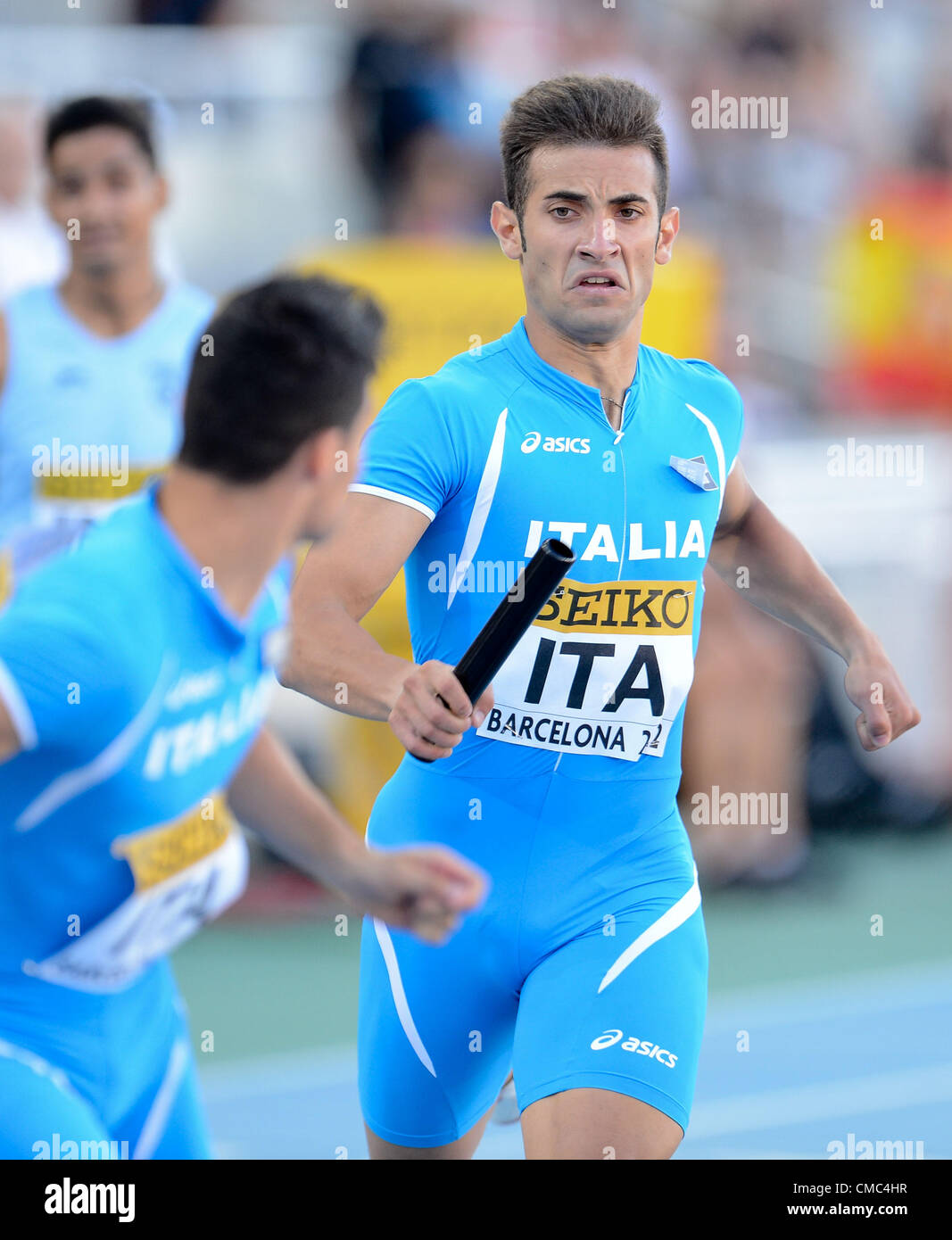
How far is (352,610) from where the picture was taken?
3.37 meters

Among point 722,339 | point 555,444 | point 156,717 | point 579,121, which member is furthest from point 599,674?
point 722,339

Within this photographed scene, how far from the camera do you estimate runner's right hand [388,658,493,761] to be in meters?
2.90

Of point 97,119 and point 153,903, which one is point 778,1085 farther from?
point 153,903

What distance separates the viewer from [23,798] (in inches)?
98.0

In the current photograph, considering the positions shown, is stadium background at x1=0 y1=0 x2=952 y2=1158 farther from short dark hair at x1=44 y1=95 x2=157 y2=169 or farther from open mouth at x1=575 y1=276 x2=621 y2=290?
open mouth at x1=575 y1=276 x2=621 y2=290

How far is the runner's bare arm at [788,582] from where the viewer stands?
3885 millimetres

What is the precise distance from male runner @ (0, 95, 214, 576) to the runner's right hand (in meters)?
2.93

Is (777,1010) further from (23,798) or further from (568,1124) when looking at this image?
(23,798)

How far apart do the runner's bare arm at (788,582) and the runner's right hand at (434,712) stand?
3.88ft

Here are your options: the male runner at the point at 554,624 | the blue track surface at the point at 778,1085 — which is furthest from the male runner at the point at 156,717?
the blue track surface at the point at 778,1085

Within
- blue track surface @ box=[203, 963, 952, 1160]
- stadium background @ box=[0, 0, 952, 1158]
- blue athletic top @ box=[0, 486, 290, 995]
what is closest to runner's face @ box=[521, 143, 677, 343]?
blue athletic top @ box=[0, 486, 290, 995]

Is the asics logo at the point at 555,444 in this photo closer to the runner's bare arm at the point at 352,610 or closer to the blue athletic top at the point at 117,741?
the runner's bare arm at the point at 352,610

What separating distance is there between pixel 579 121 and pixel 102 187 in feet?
8.75
